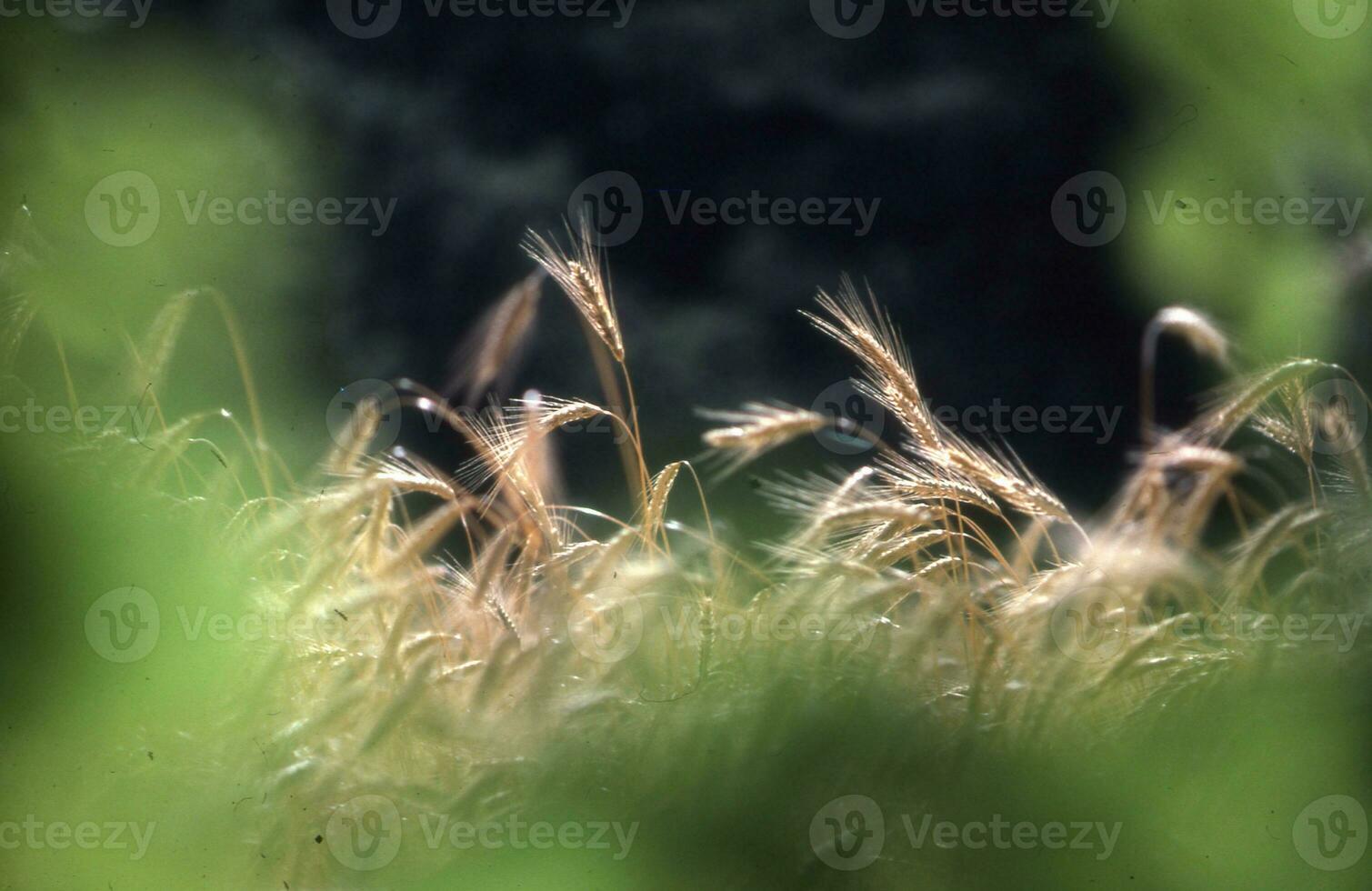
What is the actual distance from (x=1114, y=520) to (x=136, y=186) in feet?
4.62

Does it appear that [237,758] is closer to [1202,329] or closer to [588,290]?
[588,290]

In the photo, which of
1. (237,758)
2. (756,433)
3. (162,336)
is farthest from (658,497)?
(162,336)

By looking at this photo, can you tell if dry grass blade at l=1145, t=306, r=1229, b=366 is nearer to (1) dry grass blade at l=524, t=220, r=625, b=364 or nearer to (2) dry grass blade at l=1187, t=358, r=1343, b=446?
(2) dry grass blade at l=1187, t=358, r=1343, b=446

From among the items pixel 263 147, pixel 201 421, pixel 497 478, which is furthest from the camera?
pixel 263 147

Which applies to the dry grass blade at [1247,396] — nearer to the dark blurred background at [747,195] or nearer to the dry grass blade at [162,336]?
the dry grass blade at [162,336]

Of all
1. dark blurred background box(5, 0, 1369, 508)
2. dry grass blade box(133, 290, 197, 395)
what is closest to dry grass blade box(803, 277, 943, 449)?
dry grass blade box(133, 290, 197, 395)

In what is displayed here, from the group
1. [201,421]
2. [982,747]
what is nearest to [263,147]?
[201,421]

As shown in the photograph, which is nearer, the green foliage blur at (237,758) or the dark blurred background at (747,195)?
the green foliage blur at (237,758)

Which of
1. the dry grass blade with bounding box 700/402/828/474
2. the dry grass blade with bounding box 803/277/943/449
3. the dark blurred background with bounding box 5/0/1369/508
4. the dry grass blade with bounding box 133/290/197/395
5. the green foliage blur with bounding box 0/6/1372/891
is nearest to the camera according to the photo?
the green foliage blur with bounding box 0/6/1372/891

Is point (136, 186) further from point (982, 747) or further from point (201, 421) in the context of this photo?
point (982, 747)

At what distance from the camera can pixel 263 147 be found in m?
1.88

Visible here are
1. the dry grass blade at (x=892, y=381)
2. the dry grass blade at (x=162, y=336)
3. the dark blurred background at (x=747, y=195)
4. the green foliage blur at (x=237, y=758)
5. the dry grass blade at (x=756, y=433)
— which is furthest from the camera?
the dark blurred background at (x=747, y=195)

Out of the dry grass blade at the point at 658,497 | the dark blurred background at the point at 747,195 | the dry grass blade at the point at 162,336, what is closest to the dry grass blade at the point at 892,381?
the dry grass blade at the point at 658,497

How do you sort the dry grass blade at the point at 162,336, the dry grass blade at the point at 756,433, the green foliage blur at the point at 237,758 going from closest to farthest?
1. the green foliage blur at the point at 237,758
2. the dry grass blade at the point at 756,433
3. the dry grass blade at the point at 162,336
